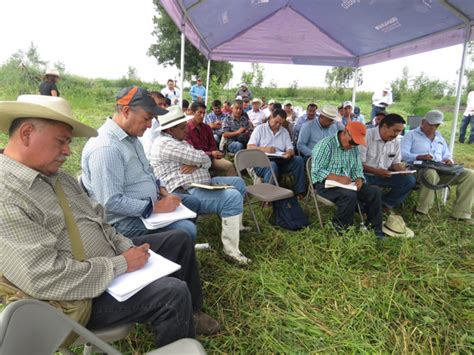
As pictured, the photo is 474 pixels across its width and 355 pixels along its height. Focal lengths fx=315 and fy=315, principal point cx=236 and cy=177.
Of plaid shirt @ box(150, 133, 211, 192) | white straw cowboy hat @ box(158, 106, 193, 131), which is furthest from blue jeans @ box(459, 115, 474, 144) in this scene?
white straw cowboy hat @ box(158, 106, 193, 131)

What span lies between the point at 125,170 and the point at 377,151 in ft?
10.9

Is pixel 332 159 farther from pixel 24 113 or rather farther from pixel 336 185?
pixel 24 113

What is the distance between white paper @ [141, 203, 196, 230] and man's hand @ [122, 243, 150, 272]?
52 centimetres

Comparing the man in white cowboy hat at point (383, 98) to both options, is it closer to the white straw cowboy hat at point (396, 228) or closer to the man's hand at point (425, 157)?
the man's hand at point (425, 157)

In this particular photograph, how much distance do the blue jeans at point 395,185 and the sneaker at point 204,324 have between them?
9.94 ft

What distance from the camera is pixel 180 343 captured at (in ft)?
4.50

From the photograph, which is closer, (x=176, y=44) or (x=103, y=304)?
(x=103, y=304)

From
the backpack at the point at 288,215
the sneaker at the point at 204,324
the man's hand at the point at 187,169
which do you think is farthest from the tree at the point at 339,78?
the sneaker at the point at 204,324

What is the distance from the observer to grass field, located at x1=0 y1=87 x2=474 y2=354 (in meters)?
2.04

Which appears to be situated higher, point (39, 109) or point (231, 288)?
point (39, 109)

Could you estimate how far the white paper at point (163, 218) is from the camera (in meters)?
2.15

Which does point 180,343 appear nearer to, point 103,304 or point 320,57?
point 103,304

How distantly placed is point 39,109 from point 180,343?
115 cm

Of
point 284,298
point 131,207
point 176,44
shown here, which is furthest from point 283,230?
point 176,44
